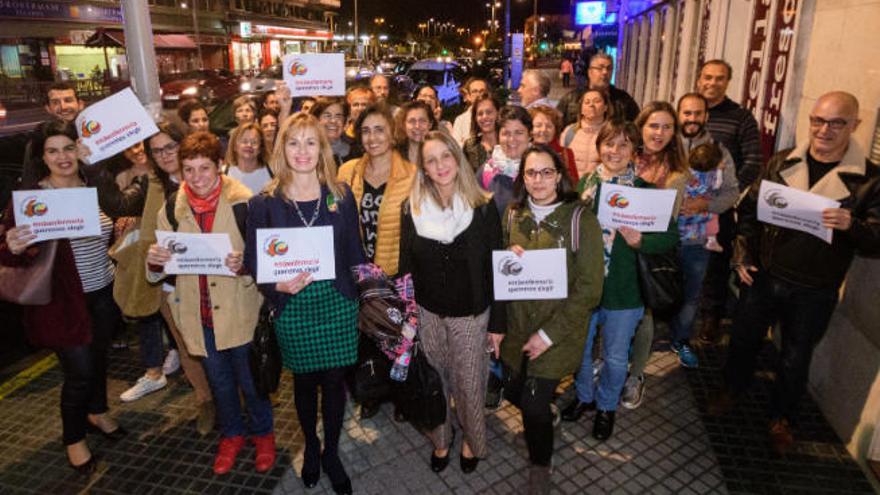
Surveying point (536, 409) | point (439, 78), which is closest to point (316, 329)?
point (536, 409)

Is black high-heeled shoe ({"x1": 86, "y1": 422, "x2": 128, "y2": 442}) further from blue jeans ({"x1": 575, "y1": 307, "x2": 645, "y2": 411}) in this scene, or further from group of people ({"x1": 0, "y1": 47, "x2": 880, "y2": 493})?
blue jeans ({"x1": 575, "y1": 307, "x2": 645, "y2": 411})

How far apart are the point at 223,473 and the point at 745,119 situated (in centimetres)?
501

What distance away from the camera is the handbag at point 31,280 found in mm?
3367

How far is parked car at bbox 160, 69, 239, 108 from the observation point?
18.3m

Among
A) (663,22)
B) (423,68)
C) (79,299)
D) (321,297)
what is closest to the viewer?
(321,297)

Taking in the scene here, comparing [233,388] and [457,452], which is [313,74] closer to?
[233,388]

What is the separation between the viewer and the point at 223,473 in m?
3.80

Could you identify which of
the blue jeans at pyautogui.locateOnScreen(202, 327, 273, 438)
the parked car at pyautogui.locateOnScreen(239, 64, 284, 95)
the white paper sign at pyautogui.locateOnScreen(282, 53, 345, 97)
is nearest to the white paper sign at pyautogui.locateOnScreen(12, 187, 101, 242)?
the blue jeans at pyautogui.locateOnScreen(202, 327, 273, 438)

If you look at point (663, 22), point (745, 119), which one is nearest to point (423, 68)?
point (663, 22)

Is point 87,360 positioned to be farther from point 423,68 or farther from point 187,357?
point 423,68

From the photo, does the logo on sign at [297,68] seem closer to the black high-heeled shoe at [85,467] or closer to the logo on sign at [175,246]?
the logo on sign at [175,246]

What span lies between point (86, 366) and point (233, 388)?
0.92m

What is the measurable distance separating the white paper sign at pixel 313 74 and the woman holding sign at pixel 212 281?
2675mm

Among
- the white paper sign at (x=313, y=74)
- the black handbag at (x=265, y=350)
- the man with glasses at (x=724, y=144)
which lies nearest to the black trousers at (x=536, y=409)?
the black handbag at (x=265, y=350)
